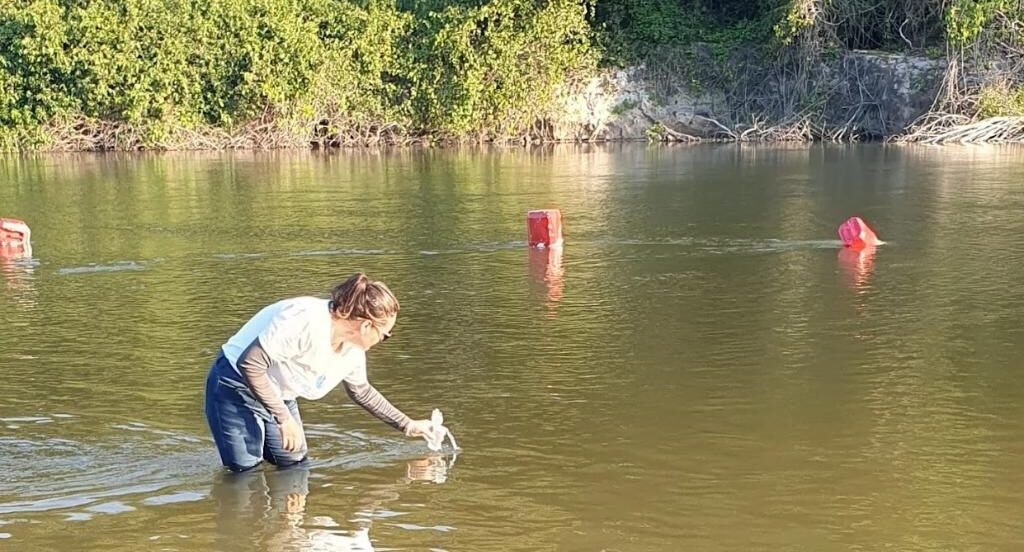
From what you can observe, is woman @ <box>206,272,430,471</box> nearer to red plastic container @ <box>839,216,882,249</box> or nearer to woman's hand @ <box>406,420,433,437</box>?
woman's hand @ <box>406,420,433,437</box>

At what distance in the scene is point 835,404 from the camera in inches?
327

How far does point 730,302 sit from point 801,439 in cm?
462

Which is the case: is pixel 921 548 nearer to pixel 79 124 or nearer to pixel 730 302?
pixel 730 302

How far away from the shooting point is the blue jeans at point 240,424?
6.38 m

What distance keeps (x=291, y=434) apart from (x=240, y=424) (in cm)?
30

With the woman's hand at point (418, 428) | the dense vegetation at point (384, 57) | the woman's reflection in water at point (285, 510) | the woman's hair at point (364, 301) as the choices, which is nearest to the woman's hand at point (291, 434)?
the woman's reflection in water at point (285, 510)

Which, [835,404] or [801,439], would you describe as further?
[835,404]

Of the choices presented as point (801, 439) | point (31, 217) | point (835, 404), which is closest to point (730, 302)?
point (835, 404)

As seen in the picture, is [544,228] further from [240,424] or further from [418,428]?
[240,424]

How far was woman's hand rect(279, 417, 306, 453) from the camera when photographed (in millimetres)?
6383

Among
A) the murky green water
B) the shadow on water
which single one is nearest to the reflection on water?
the murky green water

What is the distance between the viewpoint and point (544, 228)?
51.7 feet

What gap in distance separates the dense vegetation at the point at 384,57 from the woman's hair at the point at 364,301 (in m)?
35.1

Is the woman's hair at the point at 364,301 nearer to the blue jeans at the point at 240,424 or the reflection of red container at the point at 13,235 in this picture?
the blue jeans at the point at 240,424
